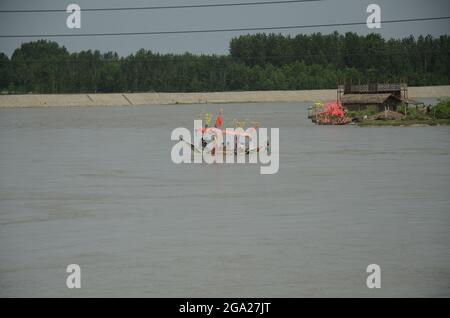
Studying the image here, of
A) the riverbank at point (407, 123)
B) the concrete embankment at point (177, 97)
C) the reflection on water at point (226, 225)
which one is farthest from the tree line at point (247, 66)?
the reflection on water at point (226, 225)

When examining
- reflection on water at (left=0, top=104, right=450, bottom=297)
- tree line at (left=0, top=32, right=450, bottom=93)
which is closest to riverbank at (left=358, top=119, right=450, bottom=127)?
reflection on water at (left=0, top=104, right=450, bottom=297)

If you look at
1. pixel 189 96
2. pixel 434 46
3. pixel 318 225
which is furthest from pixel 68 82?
pixel 318 225

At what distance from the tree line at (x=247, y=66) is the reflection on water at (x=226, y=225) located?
366 ft

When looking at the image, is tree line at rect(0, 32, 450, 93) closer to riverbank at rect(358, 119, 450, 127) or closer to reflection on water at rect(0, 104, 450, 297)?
riverbank at rect(358, 119, 450, 127)

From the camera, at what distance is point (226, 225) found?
1163 inches

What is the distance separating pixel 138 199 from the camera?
35.5 metres

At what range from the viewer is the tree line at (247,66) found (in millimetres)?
163000

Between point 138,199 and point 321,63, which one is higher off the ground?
point 321,63

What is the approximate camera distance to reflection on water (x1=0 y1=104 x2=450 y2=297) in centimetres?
2256

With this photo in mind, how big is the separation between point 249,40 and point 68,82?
35.0 meters

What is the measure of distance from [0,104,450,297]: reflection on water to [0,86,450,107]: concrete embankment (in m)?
104

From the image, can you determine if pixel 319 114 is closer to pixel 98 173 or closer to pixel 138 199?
pixel 98 173

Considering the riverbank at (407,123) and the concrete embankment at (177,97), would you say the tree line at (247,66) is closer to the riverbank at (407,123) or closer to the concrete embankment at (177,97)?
the concrete embankment at (177,97)
